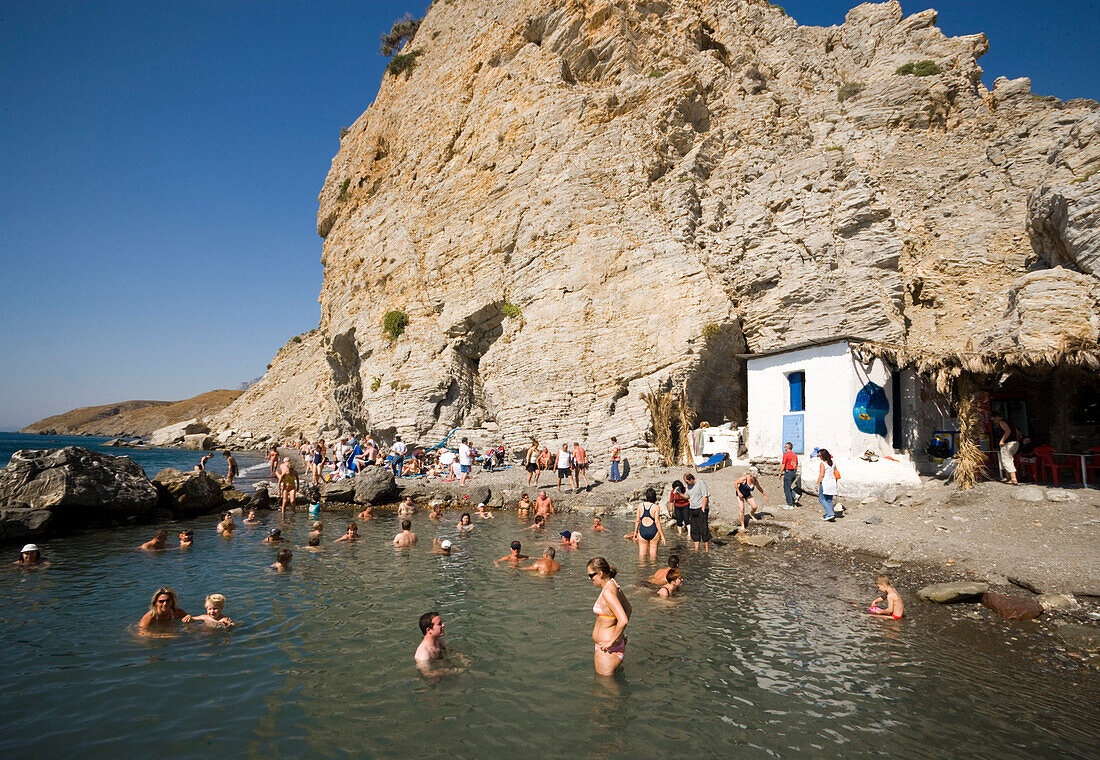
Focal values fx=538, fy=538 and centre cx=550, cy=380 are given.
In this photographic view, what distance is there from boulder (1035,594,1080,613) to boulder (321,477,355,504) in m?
19.0

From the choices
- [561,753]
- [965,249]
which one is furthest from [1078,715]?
[965,249]

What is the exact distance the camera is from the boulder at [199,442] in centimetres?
5978

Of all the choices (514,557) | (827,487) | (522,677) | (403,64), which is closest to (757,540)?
(827,487)

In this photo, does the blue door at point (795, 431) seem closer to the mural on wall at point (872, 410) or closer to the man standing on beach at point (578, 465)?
the mural on wall at point (872, 410)

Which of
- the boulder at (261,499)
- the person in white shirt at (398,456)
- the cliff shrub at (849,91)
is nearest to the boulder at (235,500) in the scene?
the boulder at (261,499)

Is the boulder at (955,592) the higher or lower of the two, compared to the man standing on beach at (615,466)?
lower

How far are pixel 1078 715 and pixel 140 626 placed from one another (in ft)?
38.6

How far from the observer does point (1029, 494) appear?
12.2 meters

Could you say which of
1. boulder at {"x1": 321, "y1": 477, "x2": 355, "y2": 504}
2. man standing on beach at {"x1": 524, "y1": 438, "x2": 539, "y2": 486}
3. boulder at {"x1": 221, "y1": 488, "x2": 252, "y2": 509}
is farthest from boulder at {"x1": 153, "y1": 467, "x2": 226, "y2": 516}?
man standing on beach at {"x1": 524, "y1": 438, "x2": 539, "y2": 486}

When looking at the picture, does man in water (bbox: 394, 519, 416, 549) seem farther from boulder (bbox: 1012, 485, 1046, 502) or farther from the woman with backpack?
boulder (bbox: 1012, 485, 1046, 502)

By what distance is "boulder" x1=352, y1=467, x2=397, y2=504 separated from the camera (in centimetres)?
1981

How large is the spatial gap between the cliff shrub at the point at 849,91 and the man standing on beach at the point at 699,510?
28.8 metres

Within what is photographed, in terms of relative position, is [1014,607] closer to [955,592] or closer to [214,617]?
[955,592]

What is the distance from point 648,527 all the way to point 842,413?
8398 millimetres
